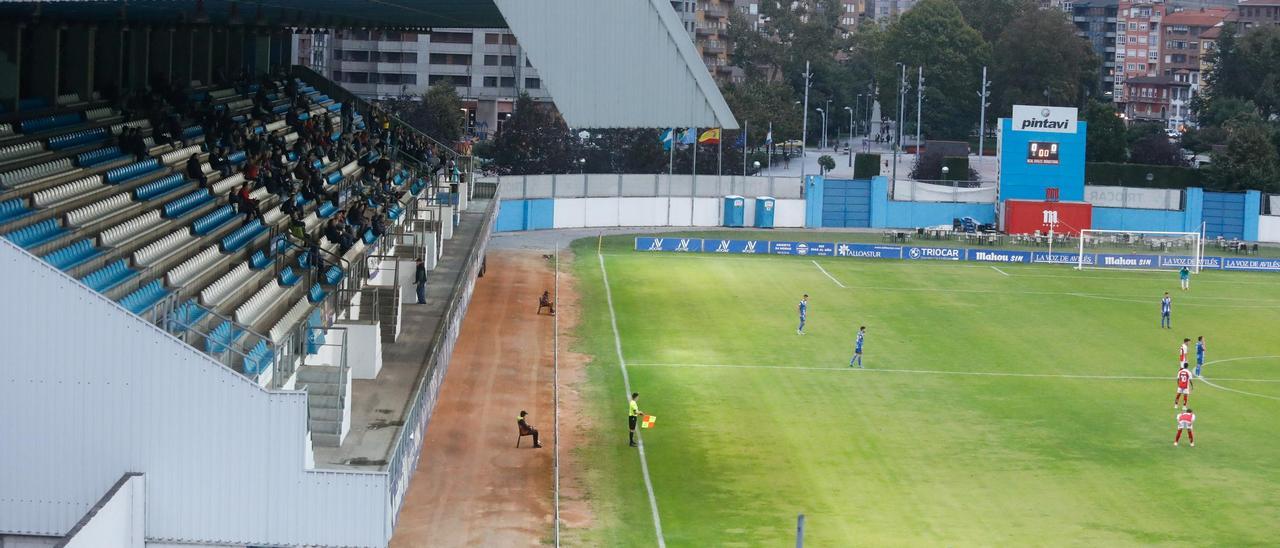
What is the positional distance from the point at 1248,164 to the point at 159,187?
299ft

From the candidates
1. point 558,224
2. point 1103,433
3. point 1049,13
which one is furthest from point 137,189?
point 1049,13

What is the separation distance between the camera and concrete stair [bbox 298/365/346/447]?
2584 cm

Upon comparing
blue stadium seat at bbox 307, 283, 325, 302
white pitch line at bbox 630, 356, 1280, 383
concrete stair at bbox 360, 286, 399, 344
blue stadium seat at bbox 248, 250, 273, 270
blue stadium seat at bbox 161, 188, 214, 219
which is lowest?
white pitch line at bbox 630, 356, 1280, 383

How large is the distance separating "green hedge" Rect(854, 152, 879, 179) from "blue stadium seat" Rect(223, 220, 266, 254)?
89058 millimetres

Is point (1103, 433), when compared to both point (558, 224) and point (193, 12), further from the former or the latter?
point (558, 224)

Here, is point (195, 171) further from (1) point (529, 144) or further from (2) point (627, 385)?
Result: (1) point (529, 144)

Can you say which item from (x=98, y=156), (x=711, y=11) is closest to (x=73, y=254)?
(x=98, y=156)

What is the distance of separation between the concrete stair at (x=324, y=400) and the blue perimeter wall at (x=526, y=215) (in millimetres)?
55018

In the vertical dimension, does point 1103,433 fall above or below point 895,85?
below

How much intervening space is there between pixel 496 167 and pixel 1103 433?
72884mm

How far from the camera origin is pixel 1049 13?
15400cm

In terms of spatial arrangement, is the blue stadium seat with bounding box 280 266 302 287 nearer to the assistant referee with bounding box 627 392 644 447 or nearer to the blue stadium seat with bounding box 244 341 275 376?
the assistant referee with bounding box 627 392 644 447

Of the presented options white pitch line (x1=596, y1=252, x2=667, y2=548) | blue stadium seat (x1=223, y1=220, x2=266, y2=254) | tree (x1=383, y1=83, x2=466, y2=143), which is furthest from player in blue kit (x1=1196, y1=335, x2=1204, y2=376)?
tree (x1=383, y1=83, x2=466, y2=143)

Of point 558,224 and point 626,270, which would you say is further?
point 558,224
